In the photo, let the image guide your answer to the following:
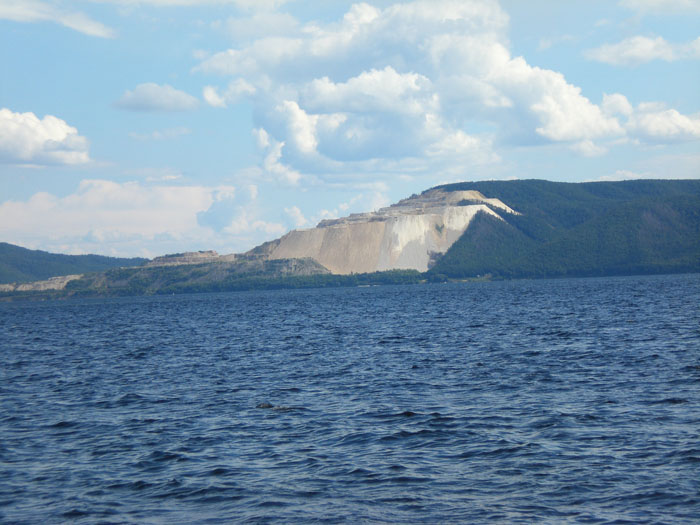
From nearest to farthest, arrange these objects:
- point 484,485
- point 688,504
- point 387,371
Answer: point 688,504 < point 484,485 < point 387,371

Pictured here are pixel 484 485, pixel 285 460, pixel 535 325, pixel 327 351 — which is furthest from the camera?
pixel 535 325

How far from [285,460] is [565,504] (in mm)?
10449

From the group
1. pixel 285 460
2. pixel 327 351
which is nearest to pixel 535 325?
pixel 327 351

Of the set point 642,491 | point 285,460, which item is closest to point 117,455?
point 285,460

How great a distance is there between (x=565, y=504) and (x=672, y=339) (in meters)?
42.7

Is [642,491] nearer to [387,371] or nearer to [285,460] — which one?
[285,460]

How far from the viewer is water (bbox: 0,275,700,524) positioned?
21.8m

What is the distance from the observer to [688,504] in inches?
814

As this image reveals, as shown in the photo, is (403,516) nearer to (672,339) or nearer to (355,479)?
(355,479)

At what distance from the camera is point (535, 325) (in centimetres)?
8081

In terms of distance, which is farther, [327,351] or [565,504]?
[327,351]

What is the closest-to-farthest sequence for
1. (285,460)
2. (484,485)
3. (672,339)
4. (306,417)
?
(484,485) < (285,460) < (306,417) < (672,339)

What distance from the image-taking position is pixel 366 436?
3006cm

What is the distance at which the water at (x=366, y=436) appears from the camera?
21844 mm
